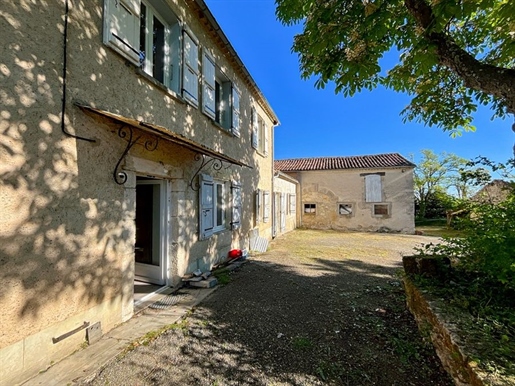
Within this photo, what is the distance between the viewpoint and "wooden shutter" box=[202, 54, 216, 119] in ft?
18.2

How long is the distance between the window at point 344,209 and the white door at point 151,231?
13301mm

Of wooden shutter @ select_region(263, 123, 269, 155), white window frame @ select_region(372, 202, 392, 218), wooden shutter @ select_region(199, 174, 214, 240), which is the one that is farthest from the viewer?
white window frame @ select_region(372, 202, 392, 218)

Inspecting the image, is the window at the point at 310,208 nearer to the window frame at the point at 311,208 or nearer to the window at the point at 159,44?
the window frame at the point at 311,208

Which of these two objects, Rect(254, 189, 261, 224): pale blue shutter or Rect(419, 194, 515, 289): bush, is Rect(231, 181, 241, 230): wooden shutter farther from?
Rect(419, 194, 515, 289): bush

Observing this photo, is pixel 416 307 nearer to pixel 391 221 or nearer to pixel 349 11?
pixel 349 11

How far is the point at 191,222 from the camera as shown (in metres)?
5.20

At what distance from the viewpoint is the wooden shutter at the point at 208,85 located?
5.56 m

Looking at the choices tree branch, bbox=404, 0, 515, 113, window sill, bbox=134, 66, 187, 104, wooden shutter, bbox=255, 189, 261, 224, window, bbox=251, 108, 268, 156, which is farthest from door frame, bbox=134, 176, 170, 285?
window, bbox=251, 108, 268, 156

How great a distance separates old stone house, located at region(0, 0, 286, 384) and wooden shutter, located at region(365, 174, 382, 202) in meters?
12.7

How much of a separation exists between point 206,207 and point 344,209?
12.4 meters

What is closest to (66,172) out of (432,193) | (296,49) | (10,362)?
(10,362)

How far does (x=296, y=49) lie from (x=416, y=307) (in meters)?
5.01

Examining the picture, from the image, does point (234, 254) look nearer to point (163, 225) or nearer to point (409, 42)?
point (163, 225)

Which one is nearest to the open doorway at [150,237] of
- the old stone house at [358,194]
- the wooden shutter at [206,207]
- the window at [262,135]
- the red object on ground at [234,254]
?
the wooden shutter at [206,207]
